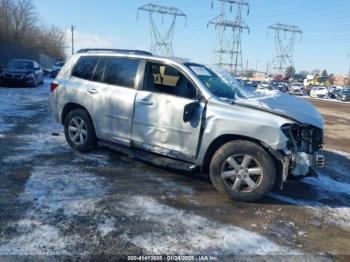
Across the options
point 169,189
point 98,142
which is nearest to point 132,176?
point 169,189

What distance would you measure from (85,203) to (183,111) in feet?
5.78

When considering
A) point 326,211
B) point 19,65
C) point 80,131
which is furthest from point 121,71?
point 19,65

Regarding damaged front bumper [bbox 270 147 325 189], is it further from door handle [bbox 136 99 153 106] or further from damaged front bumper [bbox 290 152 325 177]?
door handle [bbox 136 99 153 106]

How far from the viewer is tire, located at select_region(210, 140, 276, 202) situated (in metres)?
4.78

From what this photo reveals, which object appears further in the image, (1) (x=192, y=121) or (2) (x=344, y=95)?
(2) (x=344, y=95)

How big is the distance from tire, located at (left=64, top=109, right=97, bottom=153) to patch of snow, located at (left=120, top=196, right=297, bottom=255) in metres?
2.31

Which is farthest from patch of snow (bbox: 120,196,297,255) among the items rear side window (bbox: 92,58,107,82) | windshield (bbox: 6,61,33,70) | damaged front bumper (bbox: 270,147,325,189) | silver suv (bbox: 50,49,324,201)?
windshield (bbox: 6,61,33,70)

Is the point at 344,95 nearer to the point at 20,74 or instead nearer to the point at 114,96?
the point at 20,74

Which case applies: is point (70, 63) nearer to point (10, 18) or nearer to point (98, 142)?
point (98, 142)

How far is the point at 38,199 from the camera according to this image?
450cm

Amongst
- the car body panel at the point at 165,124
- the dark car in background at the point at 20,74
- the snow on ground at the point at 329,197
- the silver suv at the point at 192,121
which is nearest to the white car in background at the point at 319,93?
the dark car in background at the point at 20,74

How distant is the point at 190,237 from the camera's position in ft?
12.6

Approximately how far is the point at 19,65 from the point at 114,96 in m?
16.7

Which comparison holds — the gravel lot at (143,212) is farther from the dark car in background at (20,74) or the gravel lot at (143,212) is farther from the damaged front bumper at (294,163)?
the dark car in background at (20,74)
